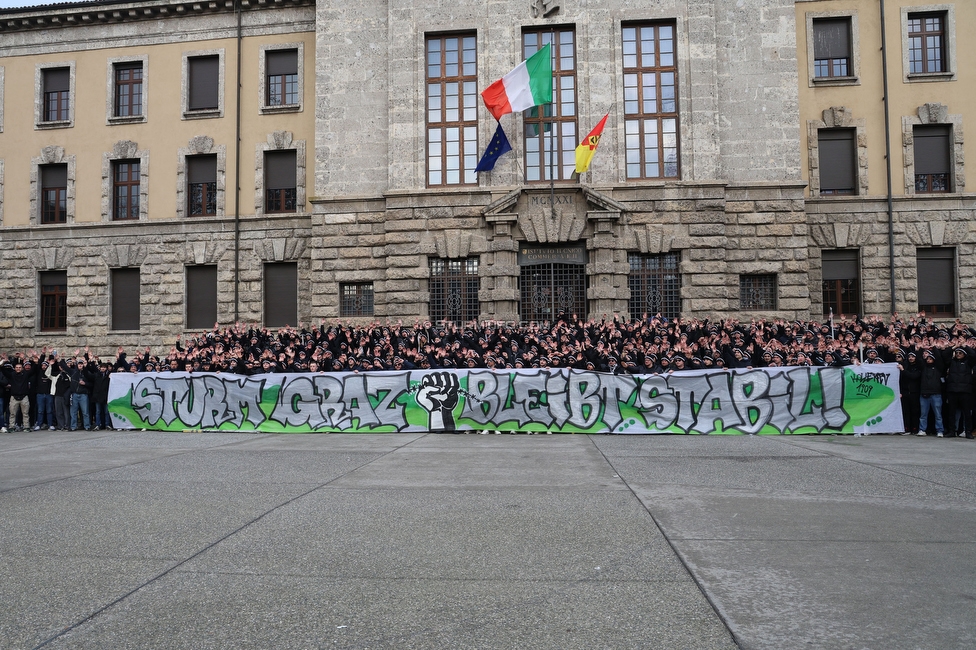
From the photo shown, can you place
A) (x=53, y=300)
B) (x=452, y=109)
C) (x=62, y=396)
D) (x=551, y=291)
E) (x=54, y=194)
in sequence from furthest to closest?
(x=54, y=194), (x=53, y=300), (x=452, y=109), (x=551, y=291), (x=62, y=396)

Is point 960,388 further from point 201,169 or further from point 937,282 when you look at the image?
point 201,169

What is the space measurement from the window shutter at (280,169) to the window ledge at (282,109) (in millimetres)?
1523

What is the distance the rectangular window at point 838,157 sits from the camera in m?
25.7

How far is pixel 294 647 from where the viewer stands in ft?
12.3

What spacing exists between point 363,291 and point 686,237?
1140cm

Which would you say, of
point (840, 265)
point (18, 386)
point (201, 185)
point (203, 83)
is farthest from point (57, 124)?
point (840, 265)

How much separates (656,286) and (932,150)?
1153cm

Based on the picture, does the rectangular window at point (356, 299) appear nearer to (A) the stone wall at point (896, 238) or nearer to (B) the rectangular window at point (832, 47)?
(A) the stone wall at point (896, 238)

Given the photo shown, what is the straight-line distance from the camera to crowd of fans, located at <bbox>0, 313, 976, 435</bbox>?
1518 centimetres

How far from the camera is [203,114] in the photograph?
28125 millimetres

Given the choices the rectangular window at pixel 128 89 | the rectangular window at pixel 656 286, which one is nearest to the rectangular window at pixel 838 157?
the rectangular window at pixel 656 286

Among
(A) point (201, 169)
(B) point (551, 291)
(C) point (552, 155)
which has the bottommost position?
(B) point (551, 291)

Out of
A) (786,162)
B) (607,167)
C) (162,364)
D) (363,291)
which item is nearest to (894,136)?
(786,162)

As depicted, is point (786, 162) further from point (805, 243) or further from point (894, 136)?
point (894, 136)
